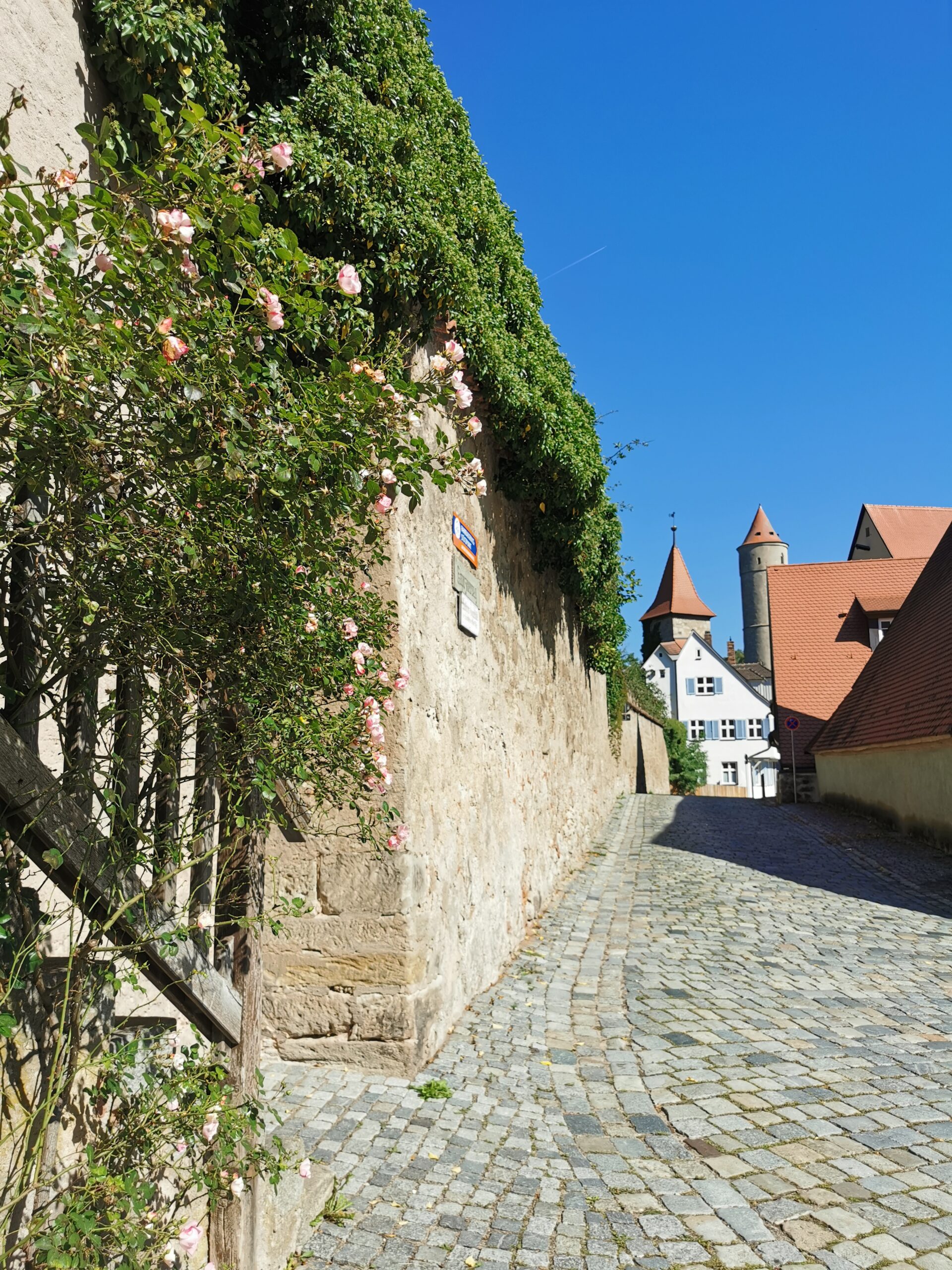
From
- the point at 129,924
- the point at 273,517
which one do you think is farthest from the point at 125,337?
the point at 129,924

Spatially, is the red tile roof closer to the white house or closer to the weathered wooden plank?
the white house

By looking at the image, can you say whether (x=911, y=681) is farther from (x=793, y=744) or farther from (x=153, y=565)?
(x=153, y=565)

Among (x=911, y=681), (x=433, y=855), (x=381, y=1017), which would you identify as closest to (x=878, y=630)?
(x=911, y=681)

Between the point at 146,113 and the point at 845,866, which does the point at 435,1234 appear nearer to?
the point at 146,113

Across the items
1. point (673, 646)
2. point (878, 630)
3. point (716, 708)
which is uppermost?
point (673, 646)

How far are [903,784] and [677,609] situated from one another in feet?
150

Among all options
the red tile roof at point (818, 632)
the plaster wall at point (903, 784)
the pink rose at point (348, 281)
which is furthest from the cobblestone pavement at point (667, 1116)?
the red tile roof at point (818, 632)

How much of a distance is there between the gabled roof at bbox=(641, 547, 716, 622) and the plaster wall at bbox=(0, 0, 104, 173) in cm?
5887

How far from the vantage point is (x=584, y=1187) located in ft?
10.8

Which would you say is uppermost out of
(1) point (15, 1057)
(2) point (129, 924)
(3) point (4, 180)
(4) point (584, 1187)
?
(3) point (4, 180)

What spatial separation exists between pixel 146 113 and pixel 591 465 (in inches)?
234

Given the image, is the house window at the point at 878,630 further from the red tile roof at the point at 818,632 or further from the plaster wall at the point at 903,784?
the plaster wall at the point at 903,784

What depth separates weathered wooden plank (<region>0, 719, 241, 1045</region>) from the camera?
5.79ft

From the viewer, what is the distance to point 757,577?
7438 centimetres
